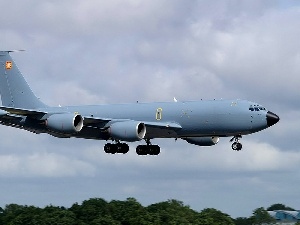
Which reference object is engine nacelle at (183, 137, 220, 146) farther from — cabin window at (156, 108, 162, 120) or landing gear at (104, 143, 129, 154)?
landing gear at (104, 143, 129, 154)

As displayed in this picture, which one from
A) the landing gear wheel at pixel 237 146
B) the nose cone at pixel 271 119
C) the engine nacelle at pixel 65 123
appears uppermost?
the nose cone at pixel 271 119

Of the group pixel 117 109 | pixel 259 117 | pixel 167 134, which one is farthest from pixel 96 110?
pixel 259 117

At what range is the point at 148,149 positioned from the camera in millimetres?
117562

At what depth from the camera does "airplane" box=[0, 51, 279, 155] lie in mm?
108562

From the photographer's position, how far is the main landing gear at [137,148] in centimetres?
11638

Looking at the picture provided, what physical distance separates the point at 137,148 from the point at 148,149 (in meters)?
1.36

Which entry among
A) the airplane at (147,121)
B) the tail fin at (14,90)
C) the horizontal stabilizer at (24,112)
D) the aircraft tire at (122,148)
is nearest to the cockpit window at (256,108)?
the airplane at (147,121)

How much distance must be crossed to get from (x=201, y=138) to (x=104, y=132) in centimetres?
1264

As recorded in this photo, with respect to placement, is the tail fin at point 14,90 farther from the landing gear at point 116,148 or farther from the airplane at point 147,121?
the landing gear at point 116,148

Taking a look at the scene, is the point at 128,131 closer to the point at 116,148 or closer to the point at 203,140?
the point at 116,148

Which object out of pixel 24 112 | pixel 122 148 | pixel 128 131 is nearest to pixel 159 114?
pixel 128 131

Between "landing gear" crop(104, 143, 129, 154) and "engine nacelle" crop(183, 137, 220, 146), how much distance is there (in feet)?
26.0

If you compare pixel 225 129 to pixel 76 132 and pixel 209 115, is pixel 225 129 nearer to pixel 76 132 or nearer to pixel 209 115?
pixel 209 115

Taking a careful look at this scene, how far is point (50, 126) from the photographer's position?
363 feet
